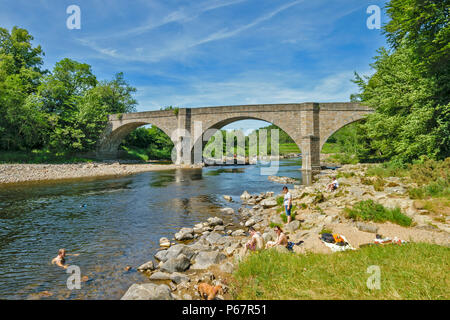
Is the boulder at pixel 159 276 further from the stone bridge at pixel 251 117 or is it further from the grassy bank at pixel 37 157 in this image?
the grassy bank at pixel 37 157

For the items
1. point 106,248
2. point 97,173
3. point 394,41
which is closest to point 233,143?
point 97,173

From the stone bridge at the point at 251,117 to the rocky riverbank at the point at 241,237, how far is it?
22131 millimetres

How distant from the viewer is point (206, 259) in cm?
688

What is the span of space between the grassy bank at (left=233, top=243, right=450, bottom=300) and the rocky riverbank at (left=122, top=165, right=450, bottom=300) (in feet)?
2.45

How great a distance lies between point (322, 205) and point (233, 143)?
6295 centimetres

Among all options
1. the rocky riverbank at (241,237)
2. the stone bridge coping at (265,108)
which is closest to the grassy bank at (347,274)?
the rocky riverbank at (241,237)

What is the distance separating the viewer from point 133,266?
6801 millimetres

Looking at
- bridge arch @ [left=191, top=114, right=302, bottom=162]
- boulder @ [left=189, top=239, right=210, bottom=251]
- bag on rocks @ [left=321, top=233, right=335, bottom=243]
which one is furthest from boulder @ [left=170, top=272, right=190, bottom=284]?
bridge arch @ [left=191, top=114, right=302, bottom=162]

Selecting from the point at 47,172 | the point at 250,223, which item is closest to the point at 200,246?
the point at 250,223

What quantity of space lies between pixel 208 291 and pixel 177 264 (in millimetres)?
1717

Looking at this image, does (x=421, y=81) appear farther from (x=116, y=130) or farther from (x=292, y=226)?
(x=116, y=130)

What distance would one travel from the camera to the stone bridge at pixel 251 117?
107ft

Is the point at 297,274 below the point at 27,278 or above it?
above
